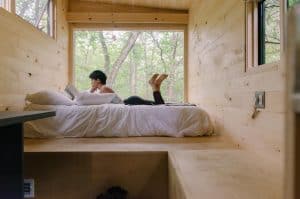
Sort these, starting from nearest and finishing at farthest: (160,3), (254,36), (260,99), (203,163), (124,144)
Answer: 1. (203,163)
2. (260,99)
3. (254,36)
4. (124,144)
5. (160,3)

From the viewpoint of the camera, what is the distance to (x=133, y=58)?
19.1 feet

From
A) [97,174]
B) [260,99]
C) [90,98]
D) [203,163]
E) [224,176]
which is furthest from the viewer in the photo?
[90,98]

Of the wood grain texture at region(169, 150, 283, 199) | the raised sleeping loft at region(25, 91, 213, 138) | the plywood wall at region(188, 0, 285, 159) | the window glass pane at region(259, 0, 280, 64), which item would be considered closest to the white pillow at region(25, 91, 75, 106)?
the raised sleeping loft at region(25, 91, 213, 138)

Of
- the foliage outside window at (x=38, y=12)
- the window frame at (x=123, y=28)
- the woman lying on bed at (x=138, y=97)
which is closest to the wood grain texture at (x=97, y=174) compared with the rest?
the woman lying on bed at (x=138, y=97)

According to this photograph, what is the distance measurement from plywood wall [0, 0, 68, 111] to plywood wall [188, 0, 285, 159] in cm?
210

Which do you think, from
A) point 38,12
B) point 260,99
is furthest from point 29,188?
point 38,12

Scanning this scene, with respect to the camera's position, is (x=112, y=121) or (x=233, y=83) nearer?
(x=233, y=83)

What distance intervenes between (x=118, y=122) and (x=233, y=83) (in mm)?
1168

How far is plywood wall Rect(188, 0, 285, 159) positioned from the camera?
1869 millimetres

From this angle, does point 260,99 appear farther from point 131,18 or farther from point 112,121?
point 131,18

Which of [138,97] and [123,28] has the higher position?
[123,28]

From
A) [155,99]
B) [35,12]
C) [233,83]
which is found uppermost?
[35,12]

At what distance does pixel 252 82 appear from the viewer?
2205 mm

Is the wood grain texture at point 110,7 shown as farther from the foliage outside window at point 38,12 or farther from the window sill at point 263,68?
the window sill at point 263,68
